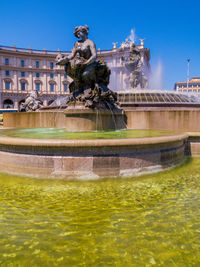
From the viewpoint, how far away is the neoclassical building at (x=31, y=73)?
58281mm

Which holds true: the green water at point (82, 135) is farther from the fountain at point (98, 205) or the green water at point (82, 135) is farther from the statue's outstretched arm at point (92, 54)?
the statue's outstretched arm at point (92, 54)

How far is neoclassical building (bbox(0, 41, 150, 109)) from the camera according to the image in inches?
2295

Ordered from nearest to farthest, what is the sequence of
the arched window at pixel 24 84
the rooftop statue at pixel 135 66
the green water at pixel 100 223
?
1. the green water at pixel 100 223
2. the rooftop statue at pixel 135 66
3. the arched window at pixel 24 84

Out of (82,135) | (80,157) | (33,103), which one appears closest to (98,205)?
(80,157)

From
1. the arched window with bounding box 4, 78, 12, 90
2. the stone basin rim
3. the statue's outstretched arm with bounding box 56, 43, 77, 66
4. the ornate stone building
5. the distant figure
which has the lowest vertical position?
the stone basin rim

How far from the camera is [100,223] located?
2551 millimetres

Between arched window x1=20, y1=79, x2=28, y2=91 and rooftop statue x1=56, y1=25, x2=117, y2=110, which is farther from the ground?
arched window x1=20, y1=79, x2=28, y2=91

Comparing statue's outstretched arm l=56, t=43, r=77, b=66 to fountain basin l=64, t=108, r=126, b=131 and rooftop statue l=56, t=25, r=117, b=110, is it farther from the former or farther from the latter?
fountain basin l=64, t=108, r=126, b=131

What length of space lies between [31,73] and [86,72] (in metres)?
61.4

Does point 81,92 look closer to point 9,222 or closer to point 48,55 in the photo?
point 9,222

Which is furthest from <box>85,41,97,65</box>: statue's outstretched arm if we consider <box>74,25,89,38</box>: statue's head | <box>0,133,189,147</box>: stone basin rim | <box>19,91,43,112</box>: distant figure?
<box>19,91,43,112</box>: distant figure

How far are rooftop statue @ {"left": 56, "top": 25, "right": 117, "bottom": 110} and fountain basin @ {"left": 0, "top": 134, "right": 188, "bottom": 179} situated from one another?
3.55 m

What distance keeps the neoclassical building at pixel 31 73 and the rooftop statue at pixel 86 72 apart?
4904 centimetres

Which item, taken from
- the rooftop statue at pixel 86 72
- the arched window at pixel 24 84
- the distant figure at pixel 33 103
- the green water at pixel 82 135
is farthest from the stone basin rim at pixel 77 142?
the arched window at pixel 24 84
